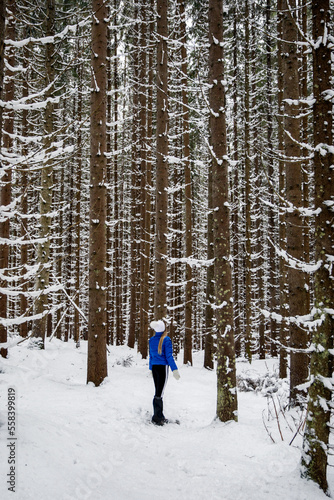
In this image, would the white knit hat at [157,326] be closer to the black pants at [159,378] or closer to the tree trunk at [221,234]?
the black pants at [159,378]

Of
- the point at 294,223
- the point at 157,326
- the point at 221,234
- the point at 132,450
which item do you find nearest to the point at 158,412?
the point at 132,450

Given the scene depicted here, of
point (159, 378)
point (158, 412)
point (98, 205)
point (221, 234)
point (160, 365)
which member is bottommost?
point (158, 412)

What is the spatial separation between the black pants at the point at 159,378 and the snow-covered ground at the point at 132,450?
22.9 inches

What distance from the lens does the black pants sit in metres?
6.32

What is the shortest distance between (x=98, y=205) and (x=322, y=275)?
6091 mm

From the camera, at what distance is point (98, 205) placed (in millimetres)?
8383

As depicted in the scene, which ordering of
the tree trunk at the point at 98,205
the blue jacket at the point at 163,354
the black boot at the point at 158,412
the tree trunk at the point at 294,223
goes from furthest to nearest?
the tree trunk at the point at 98,205 < the tree trunk at the point at 294,223 < the blue jacket at the point at 163,354 < the black boot at the point at 158,412

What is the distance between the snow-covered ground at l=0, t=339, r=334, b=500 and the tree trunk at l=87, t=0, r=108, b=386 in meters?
1.15

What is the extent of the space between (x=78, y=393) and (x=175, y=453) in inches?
113

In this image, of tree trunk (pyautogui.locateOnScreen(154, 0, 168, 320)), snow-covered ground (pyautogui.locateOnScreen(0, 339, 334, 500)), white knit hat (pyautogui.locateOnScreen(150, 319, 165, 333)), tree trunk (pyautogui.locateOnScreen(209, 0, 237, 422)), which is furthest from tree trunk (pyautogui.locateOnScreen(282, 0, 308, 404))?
tree trunk (pyautogui.locateOnScreen(154, 0, 168, 320))

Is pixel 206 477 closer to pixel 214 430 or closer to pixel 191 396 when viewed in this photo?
pixel 214 430

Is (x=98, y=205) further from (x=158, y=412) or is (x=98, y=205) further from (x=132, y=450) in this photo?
(x=132, y=450)

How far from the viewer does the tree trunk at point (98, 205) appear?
8086mm

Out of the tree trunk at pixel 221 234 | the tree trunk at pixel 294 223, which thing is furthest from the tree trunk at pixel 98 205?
the tree trunk at pixel 294 223
